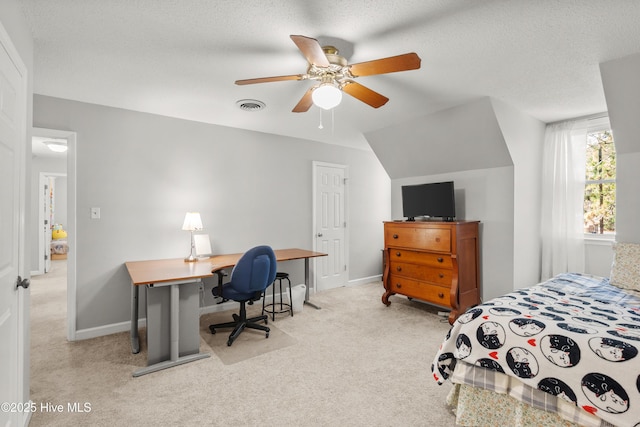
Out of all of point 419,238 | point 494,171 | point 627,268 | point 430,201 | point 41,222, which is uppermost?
point 494,171

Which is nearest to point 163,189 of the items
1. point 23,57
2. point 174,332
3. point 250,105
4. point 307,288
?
point 250,105

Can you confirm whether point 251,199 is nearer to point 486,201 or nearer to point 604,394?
point 486,201

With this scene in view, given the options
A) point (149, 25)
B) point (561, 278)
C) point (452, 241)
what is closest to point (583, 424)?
point (561, 278)

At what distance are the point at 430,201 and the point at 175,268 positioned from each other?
306cm

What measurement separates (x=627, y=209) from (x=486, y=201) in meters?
1.22

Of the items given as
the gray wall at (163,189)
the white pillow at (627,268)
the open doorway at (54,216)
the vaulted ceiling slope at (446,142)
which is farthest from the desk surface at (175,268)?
the white pillow at (627,268)

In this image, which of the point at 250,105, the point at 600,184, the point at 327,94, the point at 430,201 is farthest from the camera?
the point at 430,201

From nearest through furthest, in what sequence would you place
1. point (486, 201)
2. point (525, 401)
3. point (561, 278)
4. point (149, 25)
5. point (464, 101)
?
point (525, 401)
point (149, 25)
point (561, 278)
point (464, 101)
point (486, 201)

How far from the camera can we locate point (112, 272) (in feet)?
10.9

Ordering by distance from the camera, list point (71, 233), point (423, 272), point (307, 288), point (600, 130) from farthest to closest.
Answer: point (307, 288) < point (423, 272) < point (600, 130) < point (71, 233)

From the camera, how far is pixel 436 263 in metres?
3.66

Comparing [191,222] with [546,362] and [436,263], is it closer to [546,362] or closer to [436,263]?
[436,263]

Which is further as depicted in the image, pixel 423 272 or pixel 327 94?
pixel 423 272

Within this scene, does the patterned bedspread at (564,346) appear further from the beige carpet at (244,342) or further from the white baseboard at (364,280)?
the white baseboard at (364,280)
